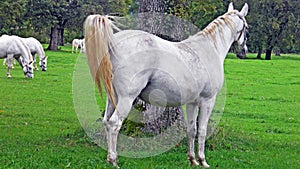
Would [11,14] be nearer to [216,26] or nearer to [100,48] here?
[216,26]

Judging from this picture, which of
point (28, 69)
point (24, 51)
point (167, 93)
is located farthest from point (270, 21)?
point (167, 93)

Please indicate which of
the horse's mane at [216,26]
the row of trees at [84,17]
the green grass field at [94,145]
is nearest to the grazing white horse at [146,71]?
the horse's mane at [216,26]

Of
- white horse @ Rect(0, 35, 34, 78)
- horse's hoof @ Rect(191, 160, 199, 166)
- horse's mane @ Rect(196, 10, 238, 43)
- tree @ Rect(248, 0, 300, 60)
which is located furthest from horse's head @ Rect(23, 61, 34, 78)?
tree @ Rect(248, 0, 300, 60)

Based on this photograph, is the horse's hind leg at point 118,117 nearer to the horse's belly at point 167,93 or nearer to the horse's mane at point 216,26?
the horse's belly at point 167,93

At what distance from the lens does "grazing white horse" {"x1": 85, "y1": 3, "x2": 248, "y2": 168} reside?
19.5 feet

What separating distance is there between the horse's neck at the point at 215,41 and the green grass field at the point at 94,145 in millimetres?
1786

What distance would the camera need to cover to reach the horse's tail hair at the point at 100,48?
19.3ft

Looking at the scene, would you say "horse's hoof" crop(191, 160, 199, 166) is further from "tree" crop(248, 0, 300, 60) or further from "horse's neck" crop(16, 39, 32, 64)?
"tree" crop(248, 0, 300, 60)

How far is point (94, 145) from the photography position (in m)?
8.20

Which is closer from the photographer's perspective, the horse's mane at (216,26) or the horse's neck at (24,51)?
the horse's mane at (216,26)

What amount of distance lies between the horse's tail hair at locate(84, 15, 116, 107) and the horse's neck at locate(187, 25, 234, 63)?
151 cm

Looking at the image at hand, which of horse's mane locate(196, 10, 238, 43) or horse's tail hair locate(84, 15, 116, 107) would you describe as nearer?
horse's tail hair locate(84, 15, 116, 107)

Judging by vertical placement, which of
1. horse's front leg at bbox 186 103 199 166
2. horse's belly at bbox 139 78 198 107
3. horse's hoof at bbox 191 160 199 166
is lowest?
horse's hoof at bbox 191 160 199 166

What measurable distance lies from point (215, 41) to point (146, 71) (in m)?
1.61
